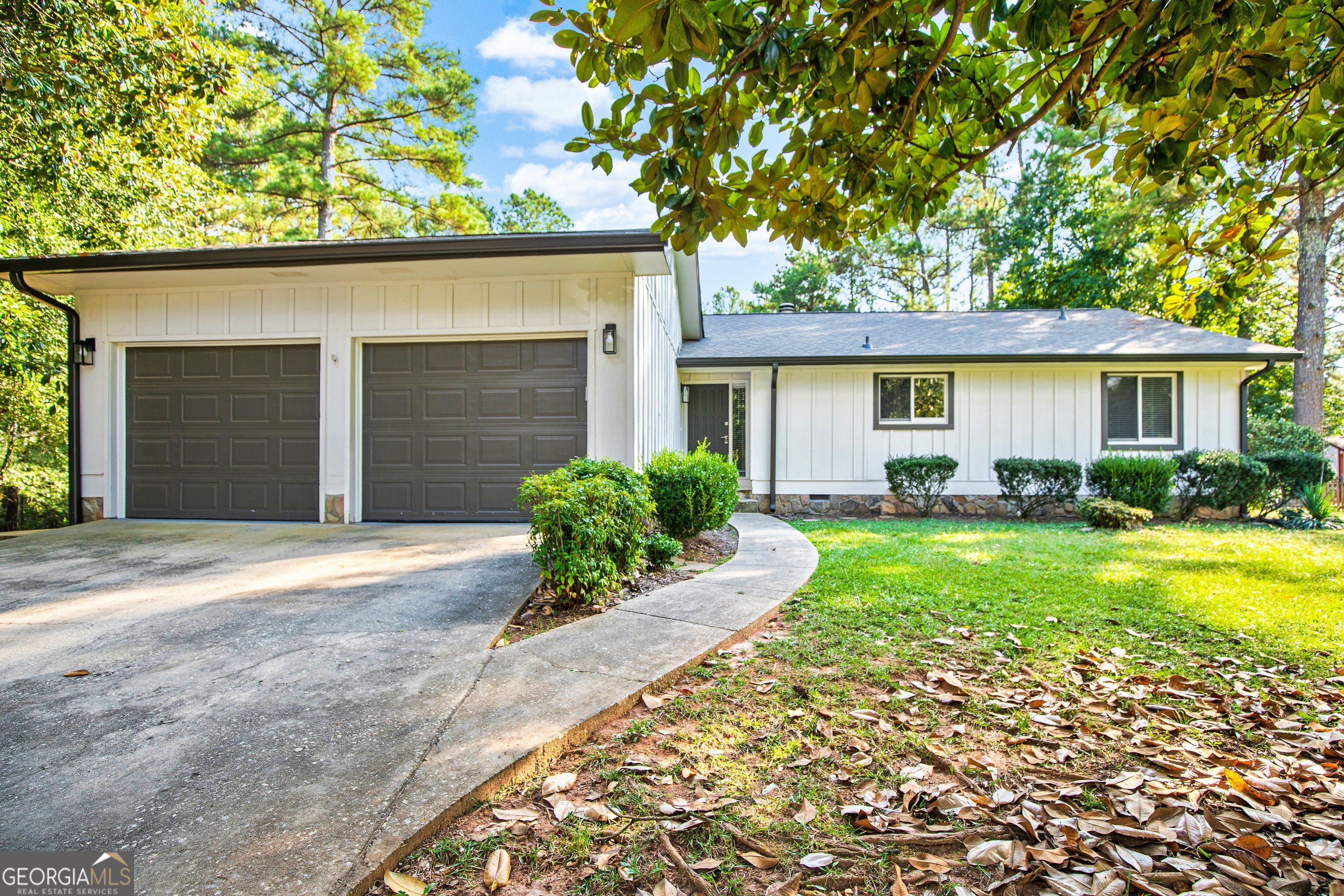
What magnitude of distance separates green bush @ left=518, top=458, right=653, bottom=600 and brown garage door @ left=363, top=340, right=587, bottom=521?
2.66 metres

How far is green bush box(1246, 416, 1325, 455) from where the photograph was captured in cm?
1184

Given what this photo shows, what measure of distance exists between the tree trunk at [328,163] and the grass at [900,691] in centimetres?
1672

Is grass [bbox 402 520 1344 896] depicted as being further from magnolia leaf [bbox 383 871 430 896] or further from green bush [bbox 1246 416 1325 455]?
green bush [bbox 1246 416 1325 455]

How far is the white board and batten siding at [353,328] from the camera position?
678 cm

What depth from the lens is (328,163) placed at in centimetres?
1606

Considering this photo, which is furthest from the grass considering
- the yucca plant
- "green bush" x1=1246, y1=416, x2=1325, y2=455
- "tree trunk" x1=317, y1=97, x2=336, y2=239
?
"tree trunk" x1=317, y1=97, x2=336, y2=239

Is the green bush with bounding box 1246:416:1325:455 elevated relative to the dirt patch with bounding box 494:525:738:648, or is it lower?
elevated

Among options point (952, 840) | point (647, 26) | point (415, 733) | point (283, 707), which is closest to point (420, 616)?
point (283, 707)

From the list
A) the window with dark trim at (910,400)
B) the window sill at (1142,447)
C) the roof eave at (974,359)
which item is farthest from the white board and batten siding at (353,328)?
the window sill at (1142,447)

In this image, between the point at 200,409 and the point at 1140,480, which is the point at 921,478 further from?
the point at 200,409

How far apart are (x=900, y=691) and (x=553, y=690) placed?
1.53 metres

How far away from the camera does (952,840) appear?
169 centimetres

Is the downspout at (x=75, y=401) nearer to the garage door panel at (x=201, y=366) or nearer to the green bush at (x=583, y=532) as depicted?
the garage door panel at (x=201, y=366)

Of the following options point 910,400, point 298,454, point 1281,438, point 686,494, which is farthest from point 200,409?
point 1281,438
